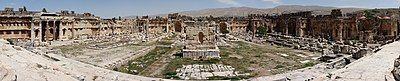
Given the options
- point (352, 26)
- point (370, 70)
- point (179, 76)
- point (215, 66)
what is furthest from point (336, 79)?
point (352, 26)

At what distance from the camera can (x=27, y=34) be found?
5103cm

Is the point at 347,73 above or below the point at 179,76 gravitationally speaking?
above

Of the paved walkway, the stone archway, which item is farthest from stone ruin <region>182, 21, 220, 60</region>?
the paved walkway

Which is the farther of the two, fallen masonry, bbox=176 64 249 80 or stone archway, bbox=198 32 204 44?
stone archway, bbox=198 32 204 44

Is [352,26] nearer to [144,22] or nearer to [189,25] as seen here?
[189,25]

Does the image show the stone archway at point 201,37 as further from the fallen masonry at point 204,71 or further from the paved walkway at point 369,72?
the paved walkway at point 369,72

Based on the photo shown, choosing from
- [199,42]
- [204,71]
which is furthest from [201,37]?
[204,71]

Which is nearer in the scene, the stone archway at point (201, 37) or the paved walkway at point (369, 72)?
the paved walkway at point (369, 72)

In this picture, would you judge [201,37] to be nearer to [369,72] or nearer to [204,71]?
[204,71]

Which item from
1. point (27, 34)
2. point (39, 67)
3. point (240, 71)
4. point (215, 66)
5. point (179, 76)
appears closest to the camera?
point (39, 67)

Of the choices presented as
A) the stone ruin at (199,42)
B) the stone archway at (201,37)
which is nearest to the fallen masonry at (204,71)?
the stone ruin at (199,42)

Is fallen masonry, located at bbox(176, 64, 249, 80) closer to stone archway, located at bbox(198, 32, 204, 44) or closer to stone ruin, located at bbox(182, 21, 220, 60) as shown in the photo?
stone ruin, located at bbox(182, 21, 220, 60)

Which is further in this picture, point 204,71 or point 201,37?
point 201,37

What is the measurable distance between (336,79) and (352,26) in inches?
1797
